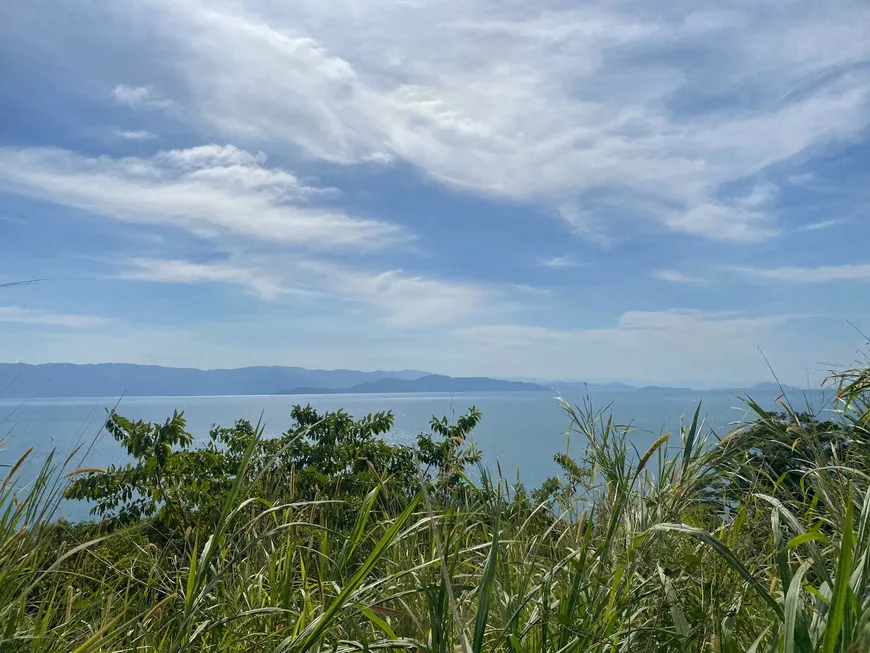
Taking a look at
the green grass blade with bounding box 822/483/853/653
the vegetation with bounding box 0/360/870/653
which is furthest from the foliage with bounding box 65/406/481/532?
the green grass blade with bounding box 822/483/853/653

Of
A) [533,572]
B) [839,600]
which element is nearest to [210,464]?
[533,572]

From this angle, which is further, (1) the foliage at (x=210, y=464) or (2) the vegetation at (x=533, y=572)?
(1) the foliage at (x=210, y=464)

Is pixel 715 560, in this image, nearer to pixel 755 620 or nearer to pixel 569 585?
pixel 755 620

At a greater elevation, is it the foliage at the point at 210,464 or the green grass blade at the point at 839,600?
the green grass blade at the point at 839,600

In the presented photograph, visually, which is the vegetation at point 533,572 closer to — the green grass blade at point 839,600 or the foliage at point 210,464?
the green grass blade at point 839,600

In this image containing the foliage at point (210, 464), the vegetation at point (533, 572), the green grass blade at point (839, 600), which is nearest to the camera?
the green grass blade at point (839, 600)

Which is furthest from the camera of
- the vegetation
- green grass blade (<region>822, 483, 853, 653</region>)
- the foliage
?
the foliage

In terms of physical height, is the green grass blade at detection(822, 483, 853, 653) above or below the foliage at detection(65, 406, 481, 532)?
above

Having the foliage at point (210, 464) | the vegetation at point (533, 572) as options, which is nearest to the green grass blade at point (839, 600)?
the vegetation at point (533, 572)

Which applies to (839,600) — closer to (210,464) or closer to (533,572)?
(533,572)

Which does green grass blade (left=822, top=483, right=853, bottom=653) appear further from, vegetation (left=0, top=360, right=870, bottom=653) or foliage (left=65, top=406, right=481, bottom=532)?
foliage (left=65, top=406, right=481, bottom=532)

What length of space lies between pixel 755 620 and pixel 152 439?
730cm

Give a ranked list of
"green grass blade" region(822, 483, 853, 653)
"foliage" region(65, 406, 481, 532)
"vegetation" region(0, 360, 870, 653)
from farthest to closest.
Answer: "foliage" region(65, 406, 481, 532)
"vegetation" region(0, 360, 870, 653)
"green grass blade" region(822, 483, 853, 653)

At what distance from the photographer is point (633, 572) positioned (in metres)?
1.72
